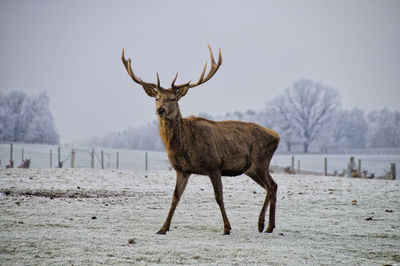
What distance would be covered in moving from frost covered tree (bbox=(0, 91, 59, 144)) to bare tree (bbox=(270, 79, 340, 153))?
106 feet

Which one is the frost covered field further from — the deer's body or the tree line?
the tree line

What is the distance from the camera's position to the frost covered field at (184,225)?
244 inches

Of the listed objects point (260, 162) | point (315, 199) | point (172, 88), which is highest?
point (172, 88)

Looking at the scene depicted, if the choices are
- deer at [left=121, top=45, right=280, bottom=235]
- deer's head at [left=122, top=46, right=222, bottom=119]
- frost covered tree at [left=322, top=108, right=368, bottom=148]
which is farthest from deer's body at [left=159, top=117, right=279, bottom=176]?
frost covered tree at [left=322, top=108, right=368, bottom=148]

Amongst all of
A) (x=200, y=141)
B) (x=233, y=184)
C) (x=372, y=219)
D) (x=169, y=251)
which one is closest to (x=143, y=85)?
(x=200, y=141)

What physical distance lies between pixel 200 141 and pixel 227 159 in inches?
26.9

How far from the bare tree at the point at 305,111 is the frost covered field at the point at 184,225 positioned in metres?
46.3

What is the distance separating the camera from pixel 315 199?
14266 millimetres

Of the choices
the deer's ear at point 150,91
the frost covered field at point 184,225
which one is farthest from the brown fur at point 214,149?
the frost covered field at point 184,225

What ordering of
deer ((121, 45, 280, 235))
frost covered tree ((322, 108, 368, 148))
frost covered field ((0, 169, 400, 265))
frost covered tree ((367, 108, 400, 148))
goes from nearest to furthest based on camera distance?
1. frost covered field ((0, 169, 400, 265))
2. deer ((121, 45, 280, 235))
3. frost covered tree ((322, 108, 368, 148))
4. frost covered tree ((367, 108, 400, 148))

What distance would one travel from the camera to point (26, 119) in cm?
5656

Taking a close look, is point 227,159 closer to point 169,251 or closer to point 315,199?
point 169,251

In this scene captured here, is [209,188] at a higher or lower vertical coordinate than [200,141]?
lower

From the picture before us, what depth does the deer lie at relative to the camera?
26.6 ft
